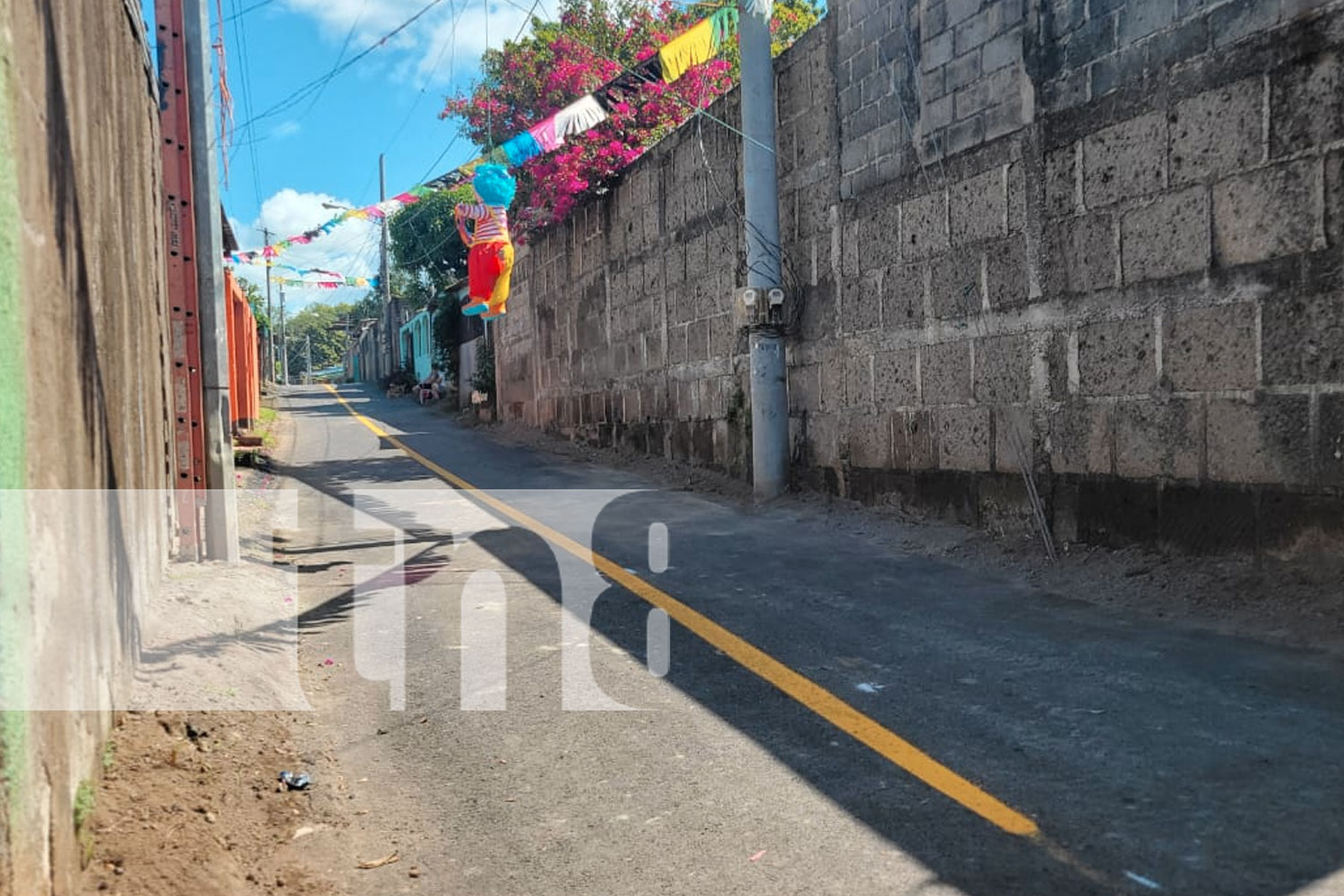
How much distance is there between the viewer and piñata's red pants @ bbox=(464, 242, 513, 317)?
17969mm

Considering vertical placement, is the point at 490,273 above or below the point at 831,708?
above

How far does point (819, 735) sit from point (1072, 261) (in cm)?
418

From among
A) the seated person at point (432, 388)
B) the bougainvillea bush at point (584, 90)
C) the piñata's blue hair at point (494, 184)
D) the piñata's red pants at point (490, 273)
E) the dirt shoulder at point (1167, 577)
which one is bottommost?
the dirt shoulder at point (1167, 577)

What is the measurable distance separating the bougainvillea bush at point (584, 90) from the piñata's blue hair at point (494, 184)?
1.71 m

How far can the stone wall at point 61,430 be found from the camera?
7.18ft

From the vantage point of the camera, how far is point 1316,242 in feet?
16.8

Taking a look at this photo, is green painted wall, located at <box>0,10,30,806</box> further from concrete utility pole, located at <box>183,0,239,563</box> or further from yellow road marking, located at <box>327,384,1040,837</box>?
concrete utility pole, located at <box>183,0,239,563</box>

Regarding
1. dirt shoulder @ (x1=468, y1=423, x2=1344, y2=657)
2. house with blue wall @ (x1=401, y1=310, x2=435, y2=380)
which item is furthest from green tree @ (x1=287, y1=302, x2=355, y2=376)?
dirt shoulder @ (x1=468, y1=423, x2=1344, y2=657)

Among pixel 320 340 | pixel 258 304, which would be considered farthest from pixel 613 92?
pixel 320 340

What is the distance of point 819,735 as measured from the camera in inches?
149

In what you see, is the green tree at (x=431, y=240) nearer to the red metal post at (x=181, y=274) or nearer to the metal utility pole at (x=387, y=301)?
the metal utility pole at (x=387, y=301)

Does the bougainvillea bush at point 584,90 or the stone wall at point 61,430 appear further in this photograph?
the bougainvillea bush at point 584,90

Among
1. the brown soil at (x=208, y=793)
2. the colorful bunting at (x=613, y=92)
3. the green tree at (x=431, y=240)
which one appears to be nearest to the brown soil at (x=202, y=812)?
the brown soil at (x=208, y=793)

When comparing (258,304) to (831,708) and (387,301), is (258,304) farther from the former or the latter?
(831,708)
